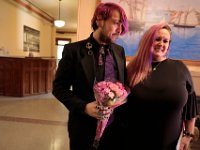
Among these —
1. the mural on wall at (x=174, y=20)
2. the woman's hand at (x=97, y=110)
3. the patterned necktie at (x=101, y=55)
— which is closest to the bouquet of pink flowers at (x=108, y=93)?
the woman's hand at (x=97, y=110)

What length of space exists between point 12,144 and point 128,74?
221cm

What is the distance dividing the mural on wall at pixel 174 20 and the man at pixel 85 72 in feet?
5.27

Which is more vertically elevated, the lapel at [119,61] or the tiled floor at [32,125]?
the lapel at [119,61]

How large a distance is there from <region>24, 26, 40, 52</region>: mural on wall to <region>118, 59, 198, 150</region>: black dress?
641 centimetres

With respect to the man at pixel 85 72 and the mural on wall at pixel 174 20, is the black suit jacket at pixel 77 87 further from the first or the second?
the mural on wall at pixel 174 20

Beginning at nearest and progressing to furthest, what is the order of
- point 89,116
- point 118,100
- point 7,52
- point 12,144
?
point 118,100 < point 89,116 < point 12,144 < point 7,52


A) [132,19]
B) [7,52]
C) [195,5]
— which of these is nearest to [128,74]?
[132,19]

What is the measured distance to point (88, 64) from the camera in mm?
1139

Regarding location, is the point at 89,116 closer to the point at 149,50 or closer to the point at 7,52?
the point at 149,50

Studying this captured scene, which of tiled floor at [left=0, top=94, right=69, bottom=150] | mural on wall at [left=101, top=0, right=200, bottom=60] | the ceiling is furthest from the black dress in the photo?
the ceiling

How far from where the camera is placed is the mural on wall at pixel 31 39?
7.13 meters

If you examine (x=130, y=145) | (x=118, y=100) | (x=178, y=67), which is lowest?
(x=130, y=145)

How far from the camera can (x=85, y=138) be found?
3.90ft

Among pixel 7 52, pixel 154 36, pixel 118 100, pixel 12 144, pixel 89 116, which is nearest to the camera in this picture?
pixel 118 100
